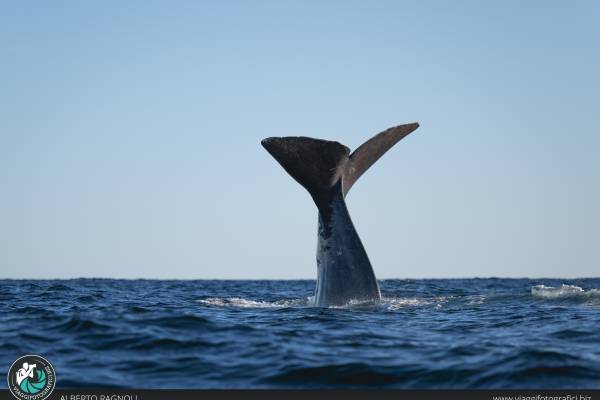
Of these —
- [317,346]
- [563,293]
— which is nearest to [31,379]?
[317,346]

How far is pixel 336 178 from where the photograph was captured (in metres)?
13.2

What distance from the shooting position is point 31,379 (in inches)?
274

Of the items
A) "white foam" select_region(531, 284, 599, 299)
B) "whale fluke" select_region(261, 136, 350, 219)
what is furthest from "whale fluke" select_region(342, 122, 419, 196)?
"white foam" select_region(531, 284, 599, 299)

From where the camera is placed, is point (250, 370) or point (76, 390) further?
point (250, 370)

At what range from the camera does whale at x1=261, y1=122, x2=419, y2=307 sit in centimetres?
1259

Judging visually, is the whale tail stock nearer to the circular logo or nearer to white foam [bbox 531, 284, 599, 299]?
white foam [bbox 531, 284, 599, 299]

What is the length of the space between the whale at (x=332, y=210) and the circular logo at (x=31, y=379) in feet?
19.5

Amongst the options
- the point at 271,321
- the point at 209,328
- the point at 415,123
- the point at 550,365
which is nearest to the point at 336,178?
the point at 415,123

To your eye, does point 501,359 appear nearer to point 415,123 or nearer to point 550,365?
point 550,365

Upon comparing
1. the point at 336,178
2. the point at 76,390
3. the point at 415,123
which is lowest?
the point at 76,390

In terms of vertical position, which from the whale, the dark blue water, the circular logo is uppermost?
the whale

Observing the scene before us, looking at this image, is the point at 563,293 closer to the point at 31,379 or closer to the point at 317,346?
the point at 317,346

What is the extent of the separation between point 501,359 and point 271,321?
4925 mm

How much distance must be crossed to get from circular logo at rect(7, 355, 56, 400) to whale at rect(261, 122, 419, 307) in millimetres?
5942
